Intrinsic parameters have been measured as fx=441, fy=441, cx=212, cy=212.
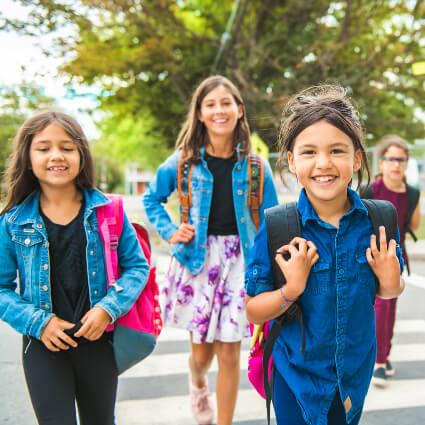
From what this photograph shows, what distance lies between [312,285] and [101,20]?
12756 millimetres

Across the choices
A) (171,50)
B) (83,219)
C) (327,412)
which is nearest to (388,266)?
(327,412)

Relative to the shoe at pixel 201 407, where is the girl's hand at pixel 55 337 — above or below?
above

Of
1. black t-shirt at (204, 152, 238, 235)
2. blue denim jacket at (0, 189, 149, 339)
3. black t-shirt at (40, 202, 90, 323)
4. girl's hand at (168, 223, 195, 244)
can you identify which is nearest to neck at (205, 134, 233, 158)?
black t-shirt at (204, 152, 238, 235)

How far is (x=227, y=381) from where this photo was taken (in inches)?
104

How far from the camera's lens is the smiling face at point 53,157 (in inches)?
79.4

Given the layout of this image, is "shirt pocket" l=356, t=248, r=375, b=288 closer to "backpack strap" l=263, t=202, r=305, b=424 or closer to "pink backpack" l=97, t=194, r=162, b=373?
"backpack strap" l=263, t=202, r=305, b=424

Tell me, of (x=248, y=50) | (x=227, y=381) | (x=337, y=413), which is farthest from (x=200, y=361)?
(x=248, y=50)

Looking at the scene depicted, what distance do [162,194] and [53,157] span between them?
44.3 inches

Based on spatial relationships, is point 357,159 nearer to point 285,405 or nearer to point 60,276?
point 285,405

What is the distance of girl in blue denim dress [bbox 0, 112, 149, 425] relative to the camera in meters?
1.87

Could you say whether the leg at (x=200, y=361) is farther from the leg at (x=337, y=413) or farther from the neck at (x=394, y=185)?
the neck at (x=394, y=185)

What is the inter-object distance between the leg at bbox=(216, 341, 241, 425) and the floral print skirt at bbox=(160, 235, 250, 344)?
88 mm

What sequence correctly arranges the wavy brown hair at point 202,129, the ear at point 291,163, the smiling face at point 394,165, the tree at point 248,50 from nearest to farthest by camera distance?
the ear at point 291,163, the wavy brown hair at point 202,129, the smiling face at point 394,165, the tree at point 248,50

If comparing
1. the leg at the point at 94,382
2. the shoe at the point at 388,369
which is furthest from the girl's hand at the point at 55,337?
the shoe at the point at 388,369
